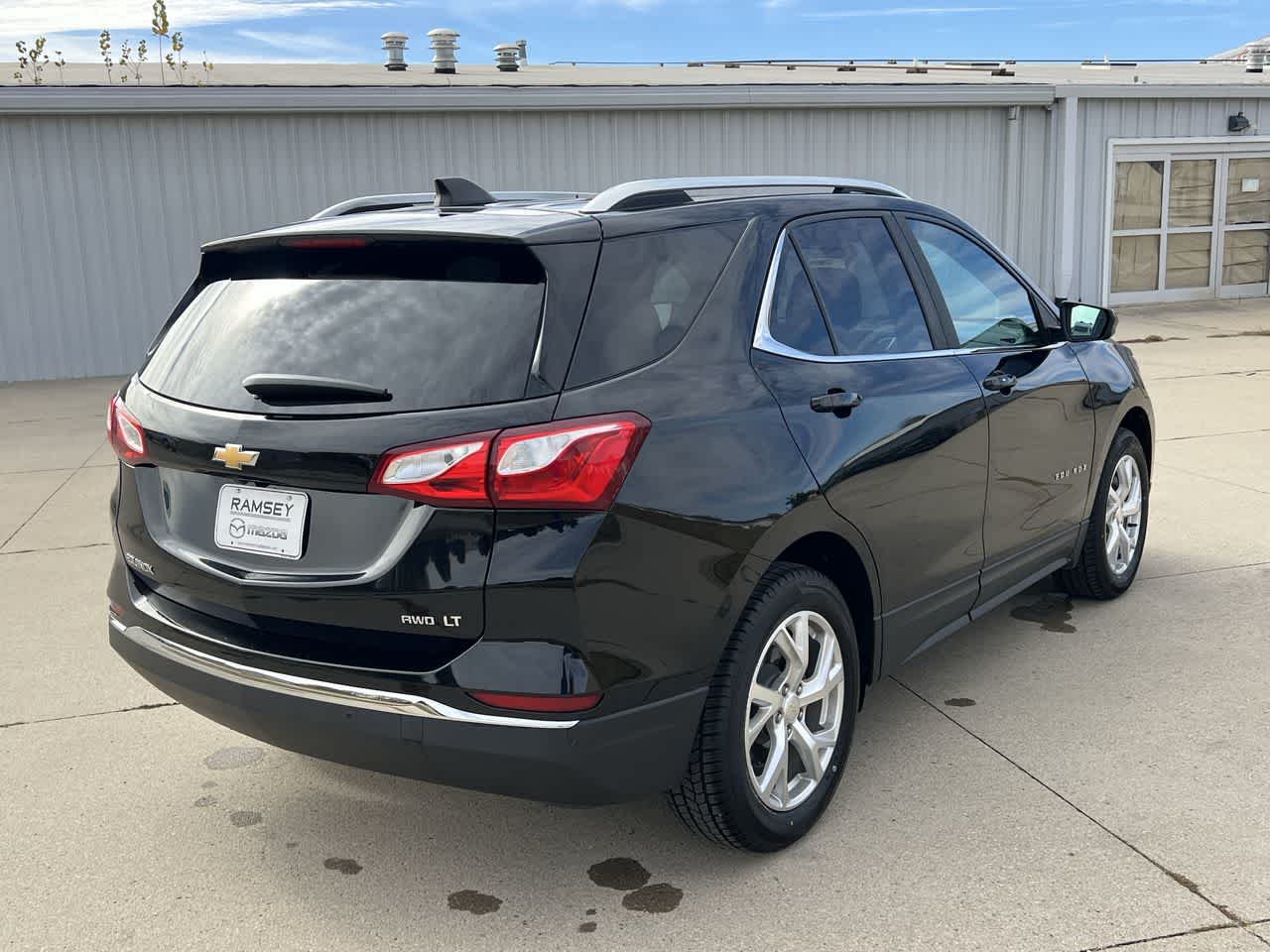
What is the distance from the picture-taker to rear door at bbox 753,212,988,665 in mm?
3221

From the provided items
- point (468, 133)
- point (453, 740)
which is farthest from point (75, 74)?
point (453, 740)

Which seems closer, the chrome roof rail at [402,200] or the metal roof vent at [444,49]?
the chrome roof rail at [402,200]

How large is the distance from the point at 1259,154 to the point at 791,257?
1736 centimetres

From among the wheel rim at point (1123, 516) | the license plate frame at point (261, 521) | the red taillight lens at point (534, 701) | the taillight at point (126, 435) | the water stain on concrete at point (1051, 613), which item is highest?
the taillight at point (126, 435)

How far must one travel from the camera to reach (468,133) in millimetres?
Answer: 14117

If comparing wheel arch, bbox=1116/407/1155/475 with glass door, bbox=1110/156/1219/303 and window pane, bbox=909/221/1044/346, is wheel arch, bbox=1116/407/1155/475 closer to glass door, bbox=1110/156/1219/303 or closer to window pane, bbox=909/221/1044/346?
window pane, bbox=909/221/1044/346

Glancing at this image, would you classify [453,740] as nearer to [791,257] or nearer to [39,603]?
[791,257]

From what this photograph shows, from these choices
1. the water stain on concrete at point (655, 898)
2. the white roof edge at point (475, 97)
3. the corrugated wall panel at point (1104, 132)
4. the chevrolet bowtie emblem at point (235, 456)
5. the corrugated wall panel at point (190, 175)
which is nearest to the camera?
the chevrolet bowtie emblem at point (235, 456)

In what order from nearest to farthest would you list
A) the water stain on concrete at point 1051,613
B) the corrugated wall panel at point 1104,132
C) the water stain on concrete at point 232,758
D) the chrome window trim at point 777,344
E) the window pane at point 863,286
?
the chrome window trim at point 777,344 → the window pane at point 863,286 → the water stain on concrete at point 232,758 → the water stain on concrete at point 1051,613 → the corrugated wall panel at point 1104,132

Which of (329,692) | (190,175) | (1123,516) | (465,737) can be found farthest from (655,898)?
(190,175)

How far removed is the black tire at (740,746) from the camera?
287cm

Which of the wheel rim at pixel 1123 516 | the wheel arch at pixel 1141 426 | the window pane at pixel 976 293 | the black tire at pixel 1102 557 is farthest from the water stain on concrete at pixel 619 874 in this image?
the wheel arch at pixel 1141 426

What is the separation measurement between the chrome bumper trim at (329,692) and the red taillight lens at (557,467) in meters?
0.45

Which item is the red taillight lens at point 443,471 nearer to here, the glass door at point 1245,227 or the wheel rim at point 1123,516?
the wheel rim at point 1123,516
